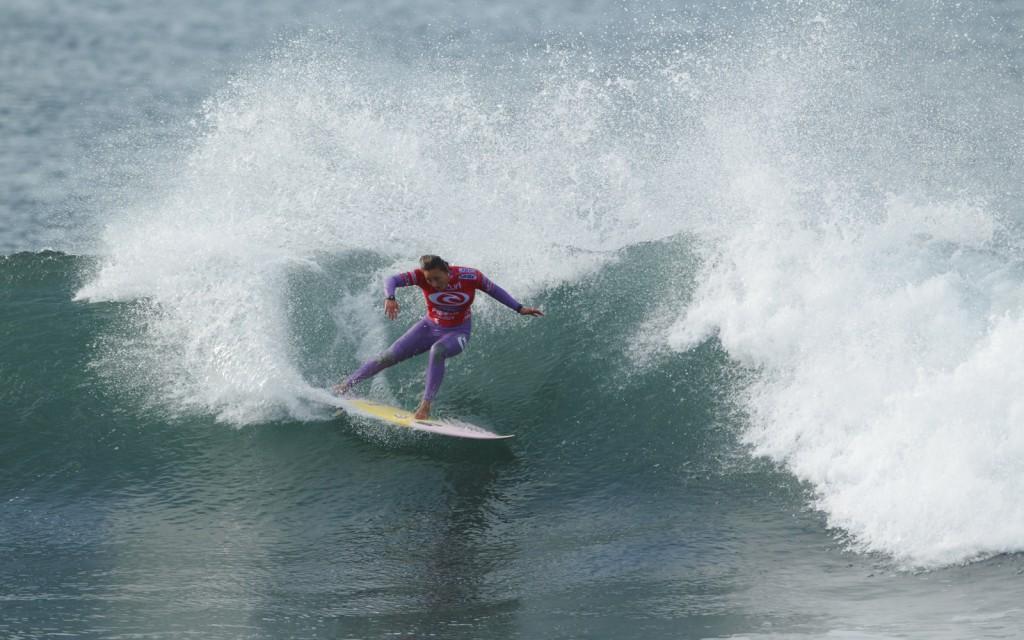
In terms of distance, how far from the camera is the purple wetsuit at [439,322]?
34.4 ft

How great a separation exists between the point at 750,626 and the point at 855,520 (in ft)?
6.10

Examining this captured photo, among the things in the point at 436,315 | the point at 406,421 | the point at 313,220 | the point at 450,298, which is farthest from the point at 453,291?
the point at 313,220

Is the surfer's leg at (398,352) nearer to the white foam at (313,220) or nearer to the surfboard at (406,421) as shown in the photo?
the surfboard at (406,421)

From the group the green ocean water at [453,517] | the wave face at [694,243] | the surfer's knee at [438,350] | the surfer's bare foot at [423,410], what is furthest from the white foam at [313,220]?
the surfer's knee at [438,350]

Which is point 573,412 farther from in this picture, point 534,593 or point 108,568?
point 108,568

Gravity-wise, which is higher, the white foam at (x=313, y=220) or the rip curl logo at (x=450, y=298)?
the white foam at (x=313, y=220)

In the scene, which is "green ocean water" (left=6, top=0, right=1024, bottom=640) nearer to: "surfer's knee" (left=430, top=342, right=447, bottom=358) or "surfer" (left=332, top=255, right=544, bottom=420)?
"surfer" (left=332, top=255, right=544, bottom=420)

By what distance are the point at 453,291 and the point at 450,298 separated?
2.8 inches

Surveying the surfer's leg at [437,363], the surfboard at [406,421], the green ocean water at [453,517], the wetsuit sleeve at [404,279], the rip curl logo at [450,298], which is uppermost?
the wetsuit sleeve at [404,279]

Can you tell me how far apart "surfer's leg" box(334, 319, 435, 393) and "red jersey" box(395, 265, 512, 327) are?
17 cm

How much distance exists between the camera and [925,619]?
7266 millimetres

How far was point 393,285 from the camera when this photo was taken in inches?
411

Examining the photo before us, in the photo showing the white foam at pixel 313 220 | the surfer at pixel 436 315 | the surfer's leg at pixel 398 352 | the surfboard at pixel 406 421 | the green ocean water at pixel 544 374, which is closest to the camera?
the green ocean water at pixel 544 374

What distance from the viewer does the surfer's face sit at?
1027 centimetres
